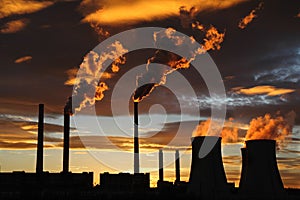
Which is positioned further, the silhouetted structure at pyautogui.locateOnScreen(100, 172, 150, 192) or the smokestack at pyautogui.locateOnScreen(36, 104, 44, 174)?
the silhouetted structure at pyautogui.locateOnScreen(100, 172, 150, 192)

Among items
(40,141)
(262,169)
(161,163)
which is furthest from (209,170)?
(161,163)

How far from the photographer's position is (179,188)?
38.3 m

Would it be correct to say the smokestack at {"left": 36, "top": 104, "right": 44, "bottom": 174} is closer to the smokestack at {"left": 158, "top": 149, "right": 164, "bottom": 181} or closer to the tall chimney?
the tall chimney

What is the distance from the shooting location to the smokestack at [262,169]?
27109mm

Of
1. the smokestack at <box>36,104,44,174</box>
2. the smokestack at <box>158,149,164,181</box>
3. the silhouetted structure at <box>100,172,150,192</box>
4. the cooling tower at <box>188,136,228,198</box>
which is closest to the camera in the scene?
the cooling tower at <box>188,136,228,198</box>

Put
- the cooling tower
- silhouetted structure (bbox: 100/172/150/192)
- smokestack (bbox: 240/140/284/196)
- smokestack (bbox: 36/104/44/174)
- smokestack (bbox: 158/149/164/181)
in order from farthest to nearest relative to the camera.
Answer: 1. smokestack (bbox: 158/149/164/181)
2. silhouetted structure (bbox: 100/172/150/192)
3. smokestack (bbox: 36/104/44/174)
4. the cooling tower
5. smokestack (bbox: 240/140/284/196)

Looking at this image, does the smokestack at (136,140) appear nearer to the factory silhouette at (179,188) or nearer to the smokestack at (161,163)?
the factory silhouette at (179,188)

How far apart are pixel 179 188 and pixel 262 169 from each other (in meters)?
12.0

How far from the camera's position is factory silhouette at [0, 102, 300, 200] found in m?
27.6

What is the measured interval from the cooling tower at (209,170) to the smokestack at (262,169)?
5.42 ft

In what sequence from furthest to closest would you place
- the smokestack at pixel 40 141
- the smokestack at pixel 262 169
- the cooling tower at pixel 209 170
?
the smokestack at pixel 40 141 < the cooling tower at pixel 209 170 < the smokestack at pixel 262 169

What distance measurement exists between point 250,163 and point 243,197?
2189 mm

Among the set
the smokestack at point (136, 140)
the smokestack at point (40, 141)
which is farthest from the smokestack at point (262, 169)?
the smokestack at point (40, 141)

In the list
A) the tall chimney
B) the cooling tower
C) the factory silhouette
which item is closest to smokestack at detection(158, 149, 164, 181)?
the factory silhouette
